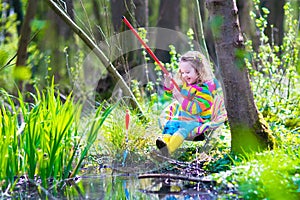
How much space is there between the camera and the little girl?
512 cm

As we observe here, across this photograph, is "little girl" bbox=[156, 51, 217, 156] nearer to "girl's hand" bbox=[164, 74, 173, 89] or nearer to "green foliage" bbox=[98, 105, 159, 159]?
"girl's hand" bbox=[164, 74, 173, 89]

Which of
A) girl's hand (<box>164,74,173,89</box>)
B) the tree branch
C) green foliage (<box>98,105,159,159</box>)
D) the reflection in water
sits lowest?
the reflection in water

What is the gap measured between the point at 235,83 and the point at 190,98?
738mm

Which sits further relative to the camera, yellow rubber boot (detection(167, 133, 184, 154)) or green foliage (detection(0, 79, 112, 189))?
yellow rubber boot (detection(167, 133, 184, 154))

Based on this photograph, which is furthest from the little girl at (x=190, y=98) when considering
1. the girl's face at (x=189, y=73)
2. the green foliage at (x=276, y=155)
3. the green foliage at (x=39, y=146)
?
the green foliage at (x=39, y=146)

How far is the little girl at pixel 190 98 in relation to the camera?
5121 millimetres

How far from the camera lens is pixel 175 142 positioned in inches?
199

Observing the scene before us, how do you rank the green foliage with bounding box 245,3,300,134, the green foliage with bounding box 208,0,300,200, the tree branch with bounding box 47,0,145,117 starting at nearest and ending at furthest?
the green foliage with bounding box 208,0,300,200
the tree branch with bounding box 47,0,145,117
the green foliage with bounding box 245,3,300,134

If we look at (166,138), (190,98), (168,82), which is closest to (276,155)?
(166,138)

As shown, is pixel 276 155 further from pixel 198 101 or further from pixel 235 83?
pixel 198 101

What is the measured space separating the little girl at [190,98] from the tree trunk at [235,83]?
1.74 feet

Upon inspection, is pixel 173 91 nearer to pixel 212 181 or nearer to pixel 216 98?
pixel 216 98

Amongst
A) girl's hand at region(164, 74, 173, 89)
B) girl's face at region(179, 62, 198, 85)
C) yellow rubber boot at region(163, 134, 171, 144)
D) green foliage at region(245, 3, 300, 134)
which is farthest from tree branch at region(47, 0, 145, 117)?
green foliage at region(245, 3, 300, 134)

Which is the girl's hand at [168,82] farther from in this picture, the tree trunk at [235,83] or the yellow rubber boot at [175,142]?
the tree trunk at [235,83]
